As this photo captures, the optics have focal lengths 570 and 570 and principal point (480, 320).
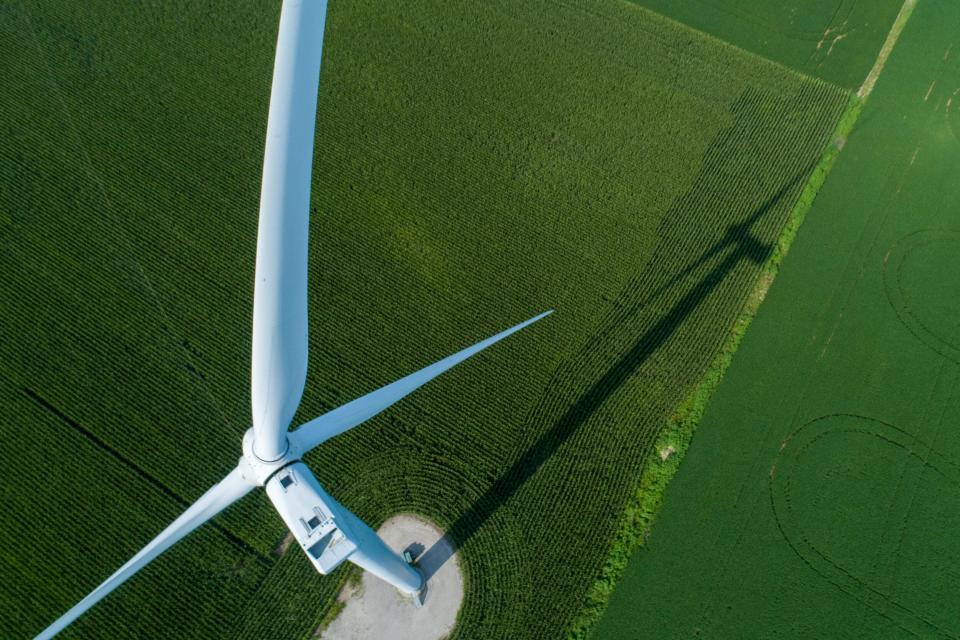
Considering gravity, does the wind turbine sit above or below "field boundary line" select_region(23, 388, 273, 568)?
above

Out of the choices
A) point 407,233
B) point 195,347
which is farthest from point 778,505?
point 195,347

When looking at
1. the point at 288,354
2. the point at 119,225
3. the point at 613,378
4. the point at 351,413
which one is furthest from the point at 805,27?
the point at 119,225

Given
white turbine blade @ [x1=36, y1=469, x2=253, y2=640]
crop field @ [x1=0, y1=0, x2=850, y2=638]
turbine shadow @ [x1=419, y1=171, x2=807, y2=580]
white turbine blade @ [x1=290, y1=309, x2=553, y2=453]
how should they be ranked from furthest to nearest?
turbine shadow @ [x1=419, y1=171, x2=807, y2=580]
crop field @ [x1=0, y1=0, x2=850, y2=638]
white turbine blade @ [x1=290, y1=309, x2=553, y2=453]
white turbine blade @ [x1=36, y1=469, x2=253, y2=640]

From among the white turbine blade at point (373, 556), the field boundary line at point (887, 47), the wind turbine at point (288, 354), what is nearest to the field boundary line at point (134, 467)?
the white turbine blade at point (373, 556)

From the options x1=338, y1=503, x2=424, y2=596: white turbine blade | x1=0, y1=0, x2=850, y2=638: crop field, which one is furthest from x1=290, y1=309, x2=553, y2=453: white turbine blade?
x1=0, y1=0, x2=850, y2=638: crop field

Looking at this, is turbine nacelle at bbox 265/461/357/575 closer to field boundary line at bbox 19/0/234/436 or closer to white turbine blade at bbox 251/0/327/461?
white turbine blade at bbox 251/0/327/461

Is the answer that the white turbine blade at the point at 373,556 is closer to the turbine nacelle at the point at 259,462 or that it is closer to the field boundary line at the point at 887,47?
the turbine nacelle at the point at 259,462

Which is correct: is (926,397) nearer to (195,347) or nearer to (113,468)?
(195,347)
